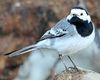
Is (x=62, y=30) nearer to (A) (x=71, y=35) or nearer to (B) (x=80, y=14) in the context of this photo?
(A) (x=71, y=35)

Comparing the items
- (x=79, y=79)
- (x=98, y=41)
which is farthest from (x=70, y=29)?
(x=98, y=41)

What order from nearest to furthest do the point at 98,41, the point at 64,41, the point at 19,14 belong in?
1. the point at 64,41
2. the point at 98,41
3. the point at 19,14

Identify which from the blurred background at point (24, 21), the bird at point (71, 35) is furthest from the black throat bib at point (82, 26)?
the blurred background at point (24, 21)

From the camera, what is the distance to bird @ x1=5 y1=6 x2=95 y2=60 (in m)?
6.51

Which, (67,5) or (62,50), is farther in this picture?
(67,5)

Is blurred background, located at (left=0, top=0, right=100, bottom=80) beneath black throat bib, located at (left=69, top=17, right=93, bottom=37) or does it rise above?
beneath

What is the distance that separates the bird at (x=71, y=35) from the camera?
21.4 ft

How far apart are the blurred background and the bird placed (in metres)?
3.47

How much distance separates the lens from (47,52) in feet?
33.5

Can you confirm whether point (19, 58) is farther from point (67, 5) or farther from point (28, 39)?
point (67, 5)

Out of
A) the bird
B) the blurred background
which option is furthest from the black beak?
→ the blurred background

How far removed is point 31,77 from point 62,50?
3510 millimetres

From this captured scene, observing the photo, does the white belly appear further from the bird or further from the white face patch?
the white face patch

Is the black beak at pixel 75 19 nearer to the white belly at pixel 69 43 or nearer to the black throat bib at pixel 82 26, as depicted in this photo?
the black throat bib at pixel 82 26
